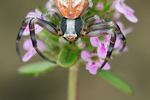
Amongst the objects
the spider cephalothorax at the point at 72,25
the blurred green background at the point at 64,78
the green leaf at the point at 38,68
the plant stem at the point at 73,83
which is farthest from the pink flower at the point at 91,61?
the blurred green background at the point at 64,78

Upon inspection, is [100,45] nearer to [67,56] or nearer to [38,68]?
[67,56]

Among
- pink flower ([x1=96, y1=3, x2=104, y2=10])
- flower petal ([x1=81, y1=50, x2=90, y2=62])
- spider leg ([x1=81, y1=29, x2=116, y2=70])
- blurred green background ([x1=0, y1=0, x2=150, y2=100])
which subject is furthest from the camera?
blurred green background ([x1=0, y1=0, x2=150, y2=100])

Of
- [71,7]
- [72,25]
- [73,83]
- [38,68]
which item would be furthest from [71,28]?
[38,68]

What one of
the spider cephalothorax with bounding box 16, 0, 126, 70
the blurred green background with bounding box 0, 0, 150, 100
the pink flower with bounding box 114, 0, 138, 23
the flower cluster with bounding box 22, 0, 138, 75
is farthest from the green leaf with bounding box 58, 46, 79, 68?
Answer: the blurred green background with bounding box 0, 0, 150, 100

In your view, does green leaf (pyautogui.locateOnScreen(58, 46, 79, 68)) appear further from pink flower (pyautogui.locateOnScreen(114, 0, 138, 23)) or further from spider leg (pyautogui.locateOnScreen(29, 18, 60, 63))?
pink flower (pyautogui.locateOnScreen(114, 0, 138, 23))

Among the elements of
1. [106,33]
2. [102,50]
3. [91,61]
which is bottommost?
[91,61]
